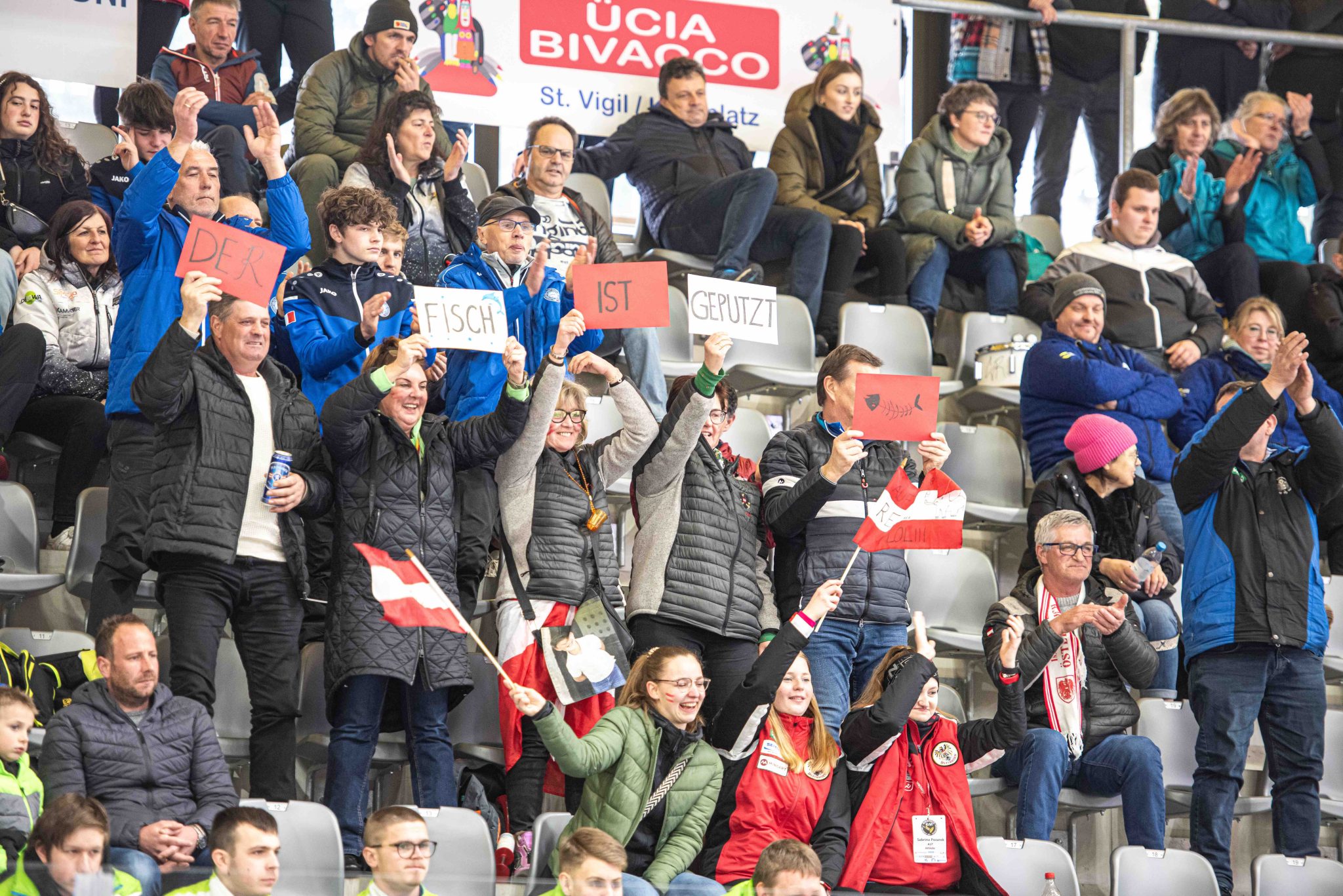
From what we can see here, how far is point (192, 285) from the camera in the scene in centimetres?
461

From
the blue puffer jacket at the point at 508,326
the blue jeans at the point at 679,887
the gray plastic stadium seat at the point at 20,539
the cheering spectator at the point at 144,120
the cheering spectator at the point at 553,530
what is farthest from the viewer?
the cheering spectator at the point at 144,120

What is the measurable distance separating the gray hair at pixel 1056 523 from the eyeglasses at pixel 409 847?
93.8 inches

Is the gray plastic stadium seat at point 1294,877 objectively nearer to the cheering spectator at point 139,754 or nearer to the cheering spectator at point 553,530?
the cheering spectator at point 553,530

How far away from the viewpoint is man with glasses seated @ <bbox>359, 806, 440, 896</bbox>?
407 cm

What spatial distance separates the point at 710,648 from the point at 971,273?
306 cm

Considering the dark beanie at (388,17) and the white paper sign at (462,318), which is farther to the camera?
the dark beanie at (388,17)

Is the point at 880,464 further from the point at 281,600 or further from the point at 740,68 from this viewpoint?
the point at 740,68

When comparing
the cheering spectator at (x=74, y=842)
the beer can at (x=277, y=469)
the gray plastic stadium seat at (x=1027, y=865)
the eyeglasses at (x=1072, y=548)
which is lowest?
the gray plastic stadium seat at (x=1027, y=865)

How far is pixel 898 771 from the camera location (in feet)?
16.3

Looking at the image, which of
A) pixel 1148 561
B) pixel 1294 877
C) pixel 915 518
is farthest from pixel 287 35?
pixel 1294 877

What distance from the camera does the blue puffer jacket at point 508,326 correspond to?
5.58m

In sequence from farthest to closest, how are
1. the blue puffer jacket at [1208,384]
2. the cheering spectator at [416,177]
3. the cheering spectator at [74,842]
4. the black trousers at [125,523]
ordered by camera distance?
the blue puffer jacket at [1208,384]
the cheering spectator at [416,177]
the black trousers at [125,523]
the cheering spectator at [74,842]

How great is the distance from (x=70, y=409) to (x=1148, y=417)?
380 cm

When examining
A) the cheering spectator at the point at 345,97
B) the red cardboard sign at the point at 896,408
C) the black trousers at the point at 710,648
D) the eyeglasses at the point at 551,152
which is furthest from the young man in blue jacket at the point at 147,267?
the red cardboard sign at the point at 896,408
